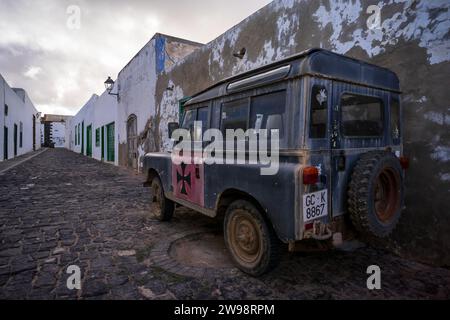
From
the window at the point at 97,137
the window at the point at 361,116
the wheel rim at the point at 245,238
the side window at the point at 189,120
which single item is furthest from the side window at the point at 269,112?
the window at the point at 97,137

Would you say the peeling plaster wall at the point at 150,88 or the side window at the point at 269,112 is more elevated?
the peeling plaster wall at the point at 150,88

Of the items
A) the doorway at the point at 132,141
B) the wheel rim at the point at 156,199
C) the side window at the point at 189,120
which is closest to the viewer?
the side window at the point at 189,120

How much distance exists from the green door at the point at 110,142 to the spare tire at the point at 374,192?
18102 mm

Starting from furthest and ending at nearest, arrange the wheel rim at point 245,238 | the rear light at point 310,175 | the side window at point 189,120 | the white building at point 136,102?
the white building at point 136,102, the side window at point 189,120, the wheel rim at point 245,238, the rear light at point 310,175

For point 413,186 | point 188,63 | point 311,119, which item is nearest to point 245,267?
point 311,119

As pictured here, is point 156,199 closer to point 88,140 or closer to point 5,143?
point 5,143

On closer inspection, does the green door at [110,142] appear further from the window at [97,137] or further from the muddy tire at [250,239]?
the muddy tire at [250,239]

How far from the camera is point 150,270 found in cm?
317

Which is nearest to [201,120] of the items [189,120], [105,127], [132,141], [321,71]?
[189,120]

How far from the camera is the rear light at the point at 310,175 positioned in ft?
7.74

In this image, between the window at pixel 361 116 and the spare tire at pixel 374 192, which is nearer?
the spare tire at pixel 374 192

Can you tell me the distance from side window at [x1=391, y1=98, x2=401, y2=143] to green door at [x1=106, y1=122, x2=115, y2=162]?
17.9 metres
